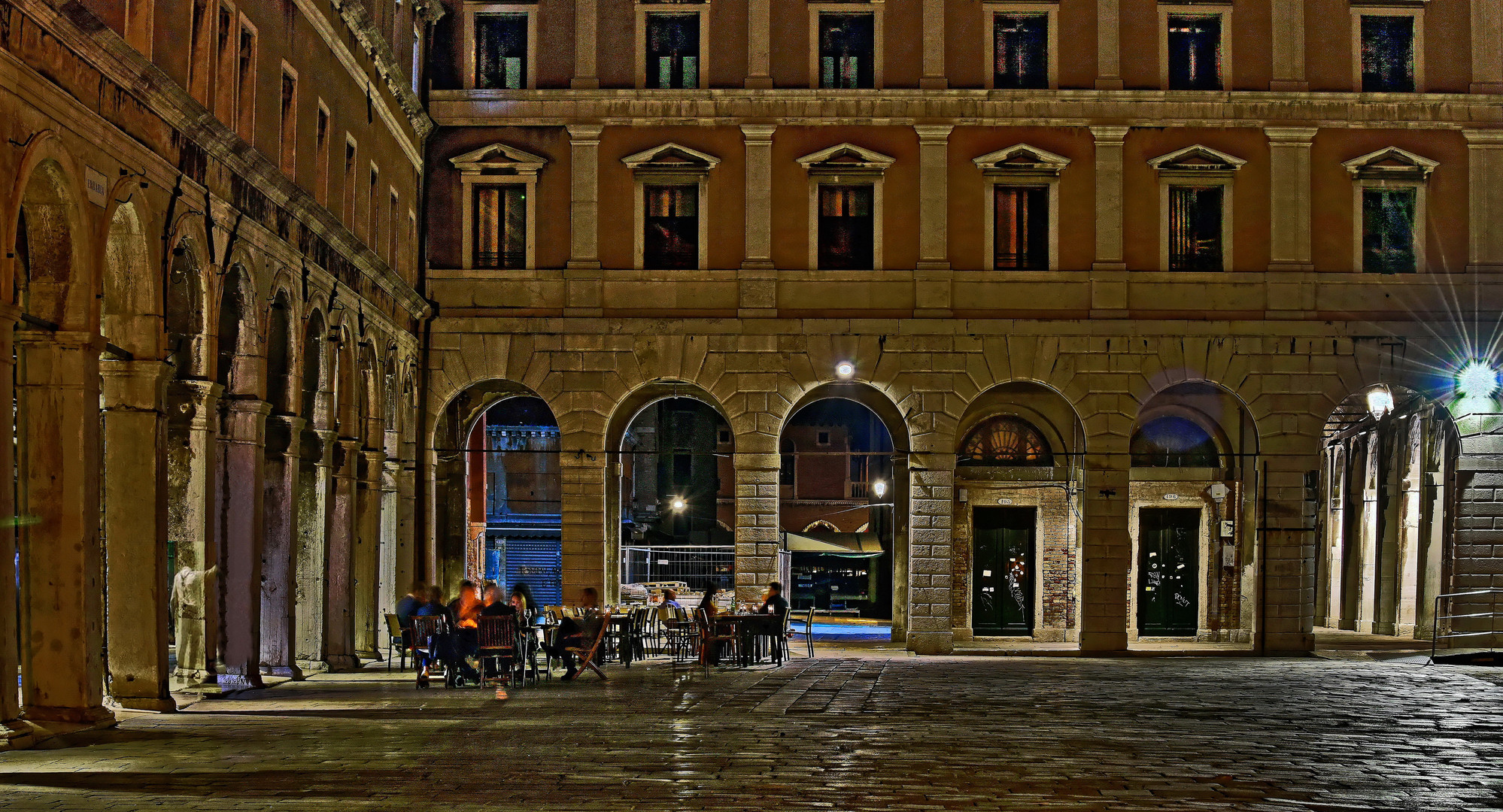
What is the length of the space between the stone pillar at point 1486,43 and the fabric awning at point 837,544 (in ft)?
58.2

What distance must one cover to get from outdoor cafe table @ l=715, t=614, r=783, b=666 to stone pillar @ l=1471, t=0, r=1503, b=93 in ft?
55.5

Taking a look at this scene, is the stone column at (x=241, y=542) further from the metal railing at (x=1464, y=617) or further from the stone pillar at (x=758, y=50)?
the metal railing at (x=1464, y=617)

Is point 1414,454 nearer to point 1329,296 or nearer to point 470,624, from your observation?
point 1329,296

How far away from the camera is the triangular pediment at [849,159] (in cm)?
3111

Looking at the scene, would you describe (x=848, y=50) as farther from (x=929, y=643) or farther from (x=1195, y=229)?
(x=929, y=643)

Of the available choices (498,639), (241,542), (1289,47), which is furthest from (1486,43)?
(241,542)

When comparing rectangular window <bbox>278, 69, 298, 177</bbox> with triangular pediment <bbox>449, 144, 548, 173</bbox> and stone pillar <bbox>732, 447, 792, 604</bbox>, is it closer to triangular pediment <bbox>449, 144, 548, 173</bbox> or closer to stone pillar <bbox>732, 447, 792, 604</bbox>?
triangular pediment <bbox>449, 144, 548, 173</bbox>

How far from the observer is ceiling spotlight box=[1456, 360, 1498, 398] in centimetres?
3047

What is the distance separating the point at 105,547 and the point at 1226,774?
10810 millimetres

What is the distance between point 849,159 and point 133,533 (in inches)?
684

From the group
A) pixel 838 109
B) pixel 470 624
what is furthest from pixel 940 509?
pixel 470 624

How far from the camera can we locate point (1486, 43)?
31250 mm

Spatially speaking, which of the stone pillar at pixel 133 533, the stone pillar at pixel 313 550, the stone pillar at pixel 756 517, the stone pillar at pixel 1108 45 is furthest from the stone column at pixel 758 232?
the stone pillar at pixel 133 533

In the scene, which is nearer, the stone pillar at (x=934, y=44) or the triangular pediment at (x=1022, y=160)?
the triangular pediment at (x=1022, y=160)
